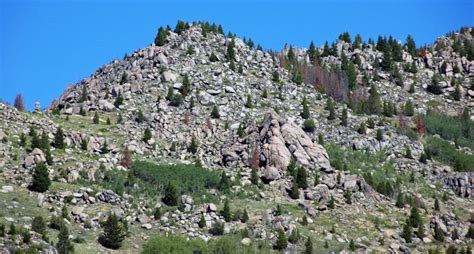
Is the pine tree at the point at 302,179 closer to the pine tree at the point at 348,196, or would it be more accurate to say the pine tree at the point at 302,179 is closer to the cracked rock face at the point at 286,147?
the cracked rock face at the point at 286,147

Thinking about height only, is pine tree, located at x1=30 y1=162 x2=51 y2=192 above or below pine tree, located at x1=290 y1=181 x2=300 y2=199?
below

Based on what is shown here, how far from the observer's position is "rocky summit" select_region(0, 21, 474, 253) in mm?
129750

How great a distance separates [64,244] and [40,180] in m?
19.0

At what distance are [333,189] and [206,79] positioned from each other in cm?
4921

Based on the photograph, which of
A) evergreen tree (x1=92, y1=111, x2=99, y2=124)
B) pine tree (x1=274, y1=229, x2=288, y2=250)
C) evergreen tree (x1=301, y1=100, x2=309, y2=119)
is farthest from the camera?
evergreen tree (x1=301, y1=100, x2=309, y2=119)

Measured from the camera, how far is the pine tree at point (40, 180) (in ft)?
432

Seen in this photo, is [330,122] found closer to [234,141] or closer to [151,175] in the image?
[234,141]

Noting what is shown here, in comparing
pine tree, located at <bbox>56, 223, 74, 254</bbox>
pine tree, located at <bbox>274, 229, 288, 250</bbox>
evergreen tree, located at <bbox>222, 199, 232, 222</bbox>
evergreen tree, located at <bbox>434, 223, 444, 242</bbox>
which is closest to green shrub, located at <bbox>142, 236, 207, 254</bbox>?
evergreen tree, located at <bbox>222, 199, 232, 222</bbox>

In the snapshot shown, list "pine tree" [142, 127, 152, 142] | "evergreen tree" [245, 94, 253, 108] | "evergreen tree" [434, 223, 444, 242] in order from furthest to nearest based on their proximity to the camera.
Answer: "evergreen tree" [245, 94, 253, 108] → "pine tree" [142, 127, 152, 142] → "evergreen tree" [434, 223, 444, 242]

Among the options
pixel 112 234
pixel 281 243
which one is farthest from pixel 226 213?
pixel 112 234

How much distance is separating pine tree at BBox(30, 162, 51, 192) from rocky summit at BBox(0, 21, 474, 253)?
182 mm

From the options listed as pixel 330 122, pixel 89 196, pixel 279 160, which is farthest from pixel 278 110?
pixel 89 196

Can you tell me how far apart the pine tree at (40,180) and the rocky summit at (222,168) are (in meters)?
0.18

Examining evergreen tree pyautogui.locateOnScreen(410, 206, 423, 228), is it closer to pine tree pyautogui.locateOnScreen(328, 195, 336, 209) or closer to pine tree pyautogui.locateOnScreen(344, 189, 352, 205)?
pine tree pyautogui.locateOnScreen(344, 189, 352, 205)
